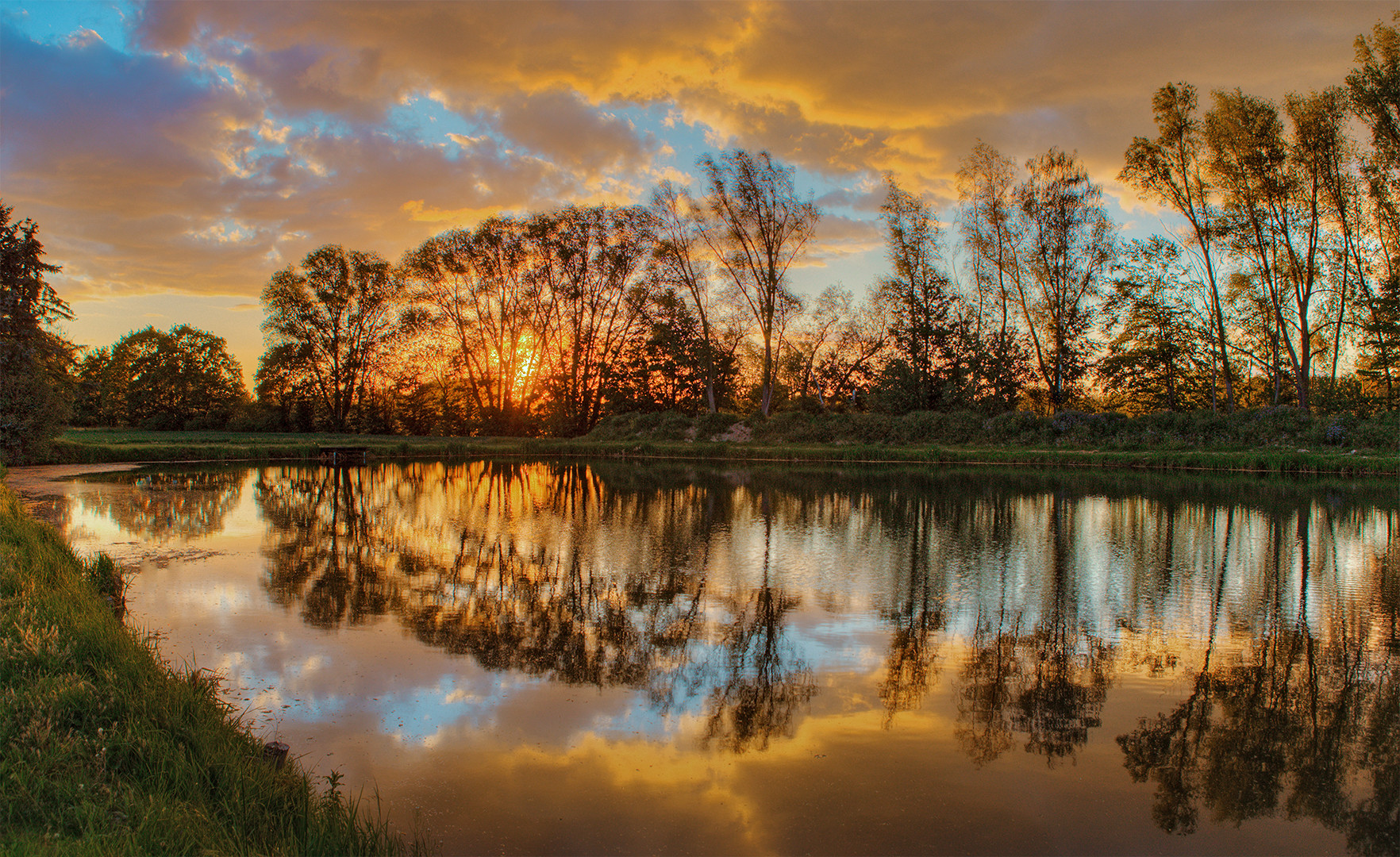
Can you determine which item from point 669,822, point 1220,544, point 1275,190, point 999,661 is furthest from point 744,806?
point 1275,190

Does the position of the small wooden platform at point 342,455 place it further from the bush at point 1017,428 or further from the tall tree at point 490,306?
the bush at point 1017,428

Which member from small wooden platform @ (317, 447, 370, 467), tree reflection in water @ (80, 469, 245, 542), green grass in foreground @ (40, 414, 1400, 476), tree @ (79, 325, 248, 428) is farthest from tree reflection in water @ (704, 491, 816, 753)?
tree @ (79, 325, 248, 428)

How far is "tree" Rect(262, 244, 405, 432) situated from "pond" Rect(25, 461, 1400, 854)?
43392 millimetres

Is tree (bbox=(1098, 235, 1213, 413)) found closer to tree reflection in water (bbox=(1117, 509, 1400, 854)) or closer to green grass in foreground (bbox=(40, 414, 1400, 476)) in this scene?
green grass in foreground (bbox=(40, 414, 1400, 476))

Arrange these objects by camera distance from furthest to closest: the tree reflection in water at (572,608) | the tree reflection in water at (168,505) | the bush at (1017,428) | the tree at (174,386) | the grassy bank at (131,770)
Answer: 1. the tree at (174,386)
2. the bush at (1017,428)
3. the tree reflection in water at (168,505)
4. the tree reflection in water at (572,608)
5. the grassy bank at (131,770)

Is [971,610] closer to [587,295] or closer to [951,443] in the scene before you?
[951,443]

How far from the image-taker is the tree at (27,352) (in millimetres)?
19797

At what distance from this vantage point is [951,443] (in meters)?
37.5

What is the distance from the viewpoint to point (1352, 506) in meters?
18.5

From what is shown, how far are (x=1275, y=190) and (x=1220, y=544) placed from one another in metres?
28.3

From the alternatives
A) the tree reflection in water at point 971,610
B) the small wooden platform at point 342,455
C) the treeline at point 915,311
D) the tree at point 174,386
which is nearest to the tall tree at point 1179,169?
the treeline at point 915,311

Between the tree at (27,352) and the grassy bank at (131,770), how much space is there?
776 inches

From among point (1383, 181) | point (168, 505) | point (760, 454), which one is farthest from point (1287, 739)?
point (1383, 181)

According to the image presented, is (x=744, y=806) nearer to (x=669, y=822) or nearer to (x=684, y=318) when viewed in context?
(x=669, y=822)
